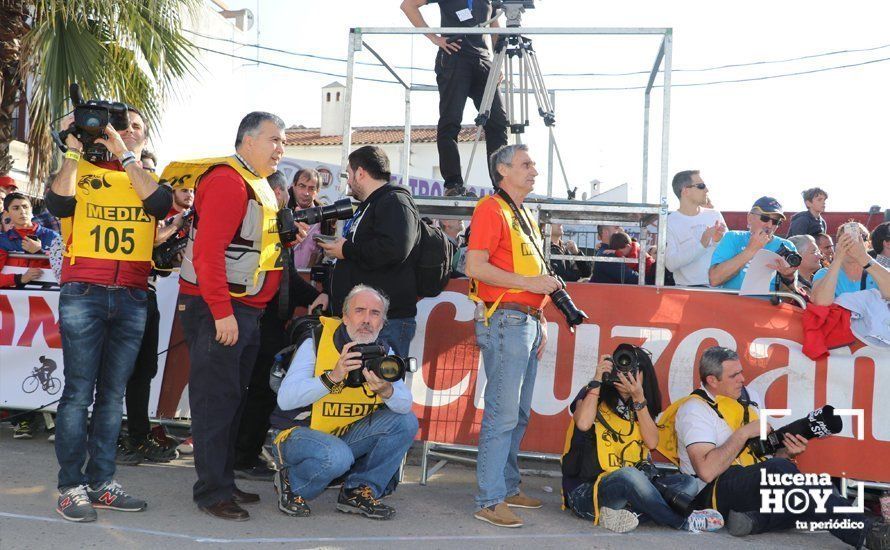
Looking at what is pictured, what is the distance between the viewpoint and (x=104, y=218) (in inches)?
179

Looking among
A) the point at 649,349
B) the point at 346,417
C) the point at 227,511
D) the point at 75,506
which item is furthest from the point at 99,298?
the point at 649,349

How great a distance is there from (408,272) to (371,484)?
126cm

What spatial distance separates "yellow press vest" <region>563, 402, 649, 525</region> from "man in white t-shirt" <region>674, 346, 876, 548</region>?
0.91 ft

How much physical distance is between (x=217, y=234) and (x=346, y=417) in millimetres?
1259

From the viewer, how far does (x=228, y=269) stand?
4605mm

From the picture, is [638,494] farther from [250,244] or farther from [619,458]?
[250,244]

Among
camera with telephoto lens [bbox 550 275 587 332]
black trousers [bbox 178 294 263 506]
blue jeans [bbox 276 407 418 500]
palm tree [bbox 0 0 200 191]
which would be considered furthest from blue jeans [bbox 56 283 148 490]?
palm tree [bbox 0 0 200 191]

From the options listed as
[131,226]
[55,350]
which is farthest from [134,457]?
[131,226]

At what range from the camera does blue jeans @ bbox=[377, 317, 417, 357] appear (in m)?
5.14

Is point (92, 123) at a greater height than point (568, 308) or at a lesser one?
greater

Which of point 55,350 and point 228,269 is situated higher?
point 228,269

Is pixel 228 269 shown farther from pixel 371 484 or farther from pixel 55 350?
pixel 55 350

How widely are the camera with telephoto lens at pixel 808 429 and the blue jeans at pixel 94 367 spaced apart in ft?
11.6

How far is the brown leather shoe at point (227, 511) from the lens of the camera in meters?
4.52
